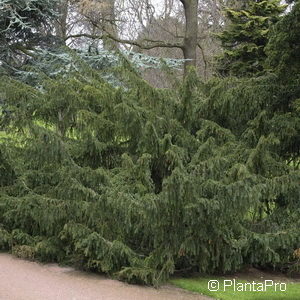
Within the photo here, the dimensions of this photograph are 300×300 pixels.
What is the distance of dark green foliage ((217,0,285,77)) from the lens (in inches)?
527

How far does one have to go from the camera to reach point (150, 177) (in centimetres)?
631

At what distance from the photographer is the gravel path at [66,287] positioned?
493cm

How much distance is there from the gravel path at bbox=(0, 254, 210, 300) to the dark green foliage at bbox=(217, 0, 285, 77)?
8.96 m

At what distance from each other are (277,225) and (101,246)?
A: 2442mm

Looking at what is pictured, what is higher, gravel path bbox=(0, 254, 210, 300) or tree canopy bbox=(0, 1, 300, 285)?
tree canopy bbox=(0, 1, 300, 285)

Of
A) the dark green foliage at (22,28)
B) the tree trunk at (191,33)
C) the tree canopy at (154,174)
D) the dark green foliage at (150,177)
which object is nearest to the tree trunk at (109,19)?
the tree trunk at (191,33)

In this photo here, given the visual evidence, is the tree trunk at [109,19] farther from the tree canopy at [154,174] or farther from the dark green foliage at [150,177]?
the dark green foliage at [150,177]

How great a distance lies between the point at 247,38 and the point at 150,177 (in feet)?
29.8

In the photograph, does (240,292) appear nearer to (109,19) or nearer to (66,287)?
(66,287)

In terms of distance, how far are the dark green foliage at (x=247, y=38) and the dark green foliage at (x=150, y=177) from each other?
543 centimetres

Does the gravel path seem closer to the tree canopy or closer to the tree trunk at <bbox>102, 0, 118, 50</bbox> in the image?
the tree canopy

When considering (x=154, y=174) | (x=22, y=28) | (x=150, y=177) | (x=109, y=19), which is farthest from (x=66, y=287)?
(x=109, y=19)

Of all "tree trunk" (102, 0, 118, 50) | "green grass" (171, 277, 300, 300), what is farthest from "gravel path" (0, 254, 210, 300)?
"tree trunk" (102, 0, 118, 50)

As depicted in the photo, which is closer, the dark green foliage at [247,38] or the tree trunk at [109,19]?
the dark green foliage at [247,38]
